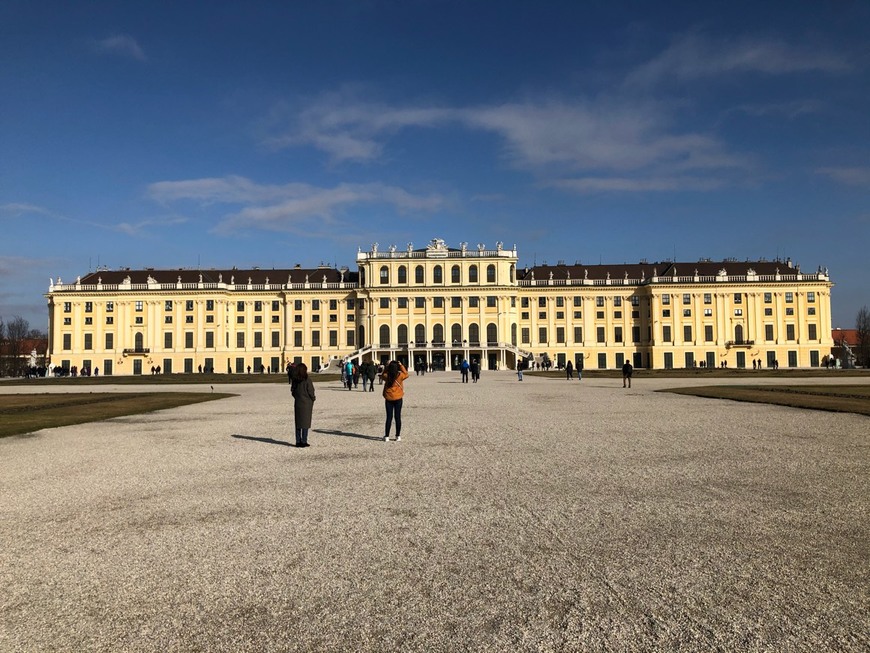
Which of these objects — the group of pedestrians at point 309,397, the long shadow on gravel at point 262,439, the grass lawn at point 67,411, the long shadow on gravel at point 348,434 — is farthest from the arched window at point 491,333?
the group of pedestrians at point 309,397

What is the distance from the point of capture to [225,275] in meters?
91.8

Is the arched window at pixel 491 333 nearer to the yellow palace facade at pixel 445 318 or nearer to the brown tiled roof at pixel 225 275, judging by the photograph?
the yellow palace facade at pixel 445 318

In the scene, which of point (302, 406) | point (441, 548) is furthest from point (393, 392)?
point (441, 548)

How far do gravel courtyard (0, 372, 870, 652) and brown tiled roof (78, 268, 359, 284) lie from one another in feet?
258

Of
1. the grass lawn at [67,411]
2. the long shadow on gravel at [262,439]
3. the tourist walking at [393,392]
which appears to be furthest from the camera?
the grass lawn at [67,411]

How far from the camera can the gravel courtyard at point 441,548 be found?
14.6ft

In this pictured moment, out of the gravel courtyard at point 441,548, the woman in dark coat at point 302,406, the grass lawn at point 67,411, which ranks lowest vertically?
the gravel courtyard at point 441,548

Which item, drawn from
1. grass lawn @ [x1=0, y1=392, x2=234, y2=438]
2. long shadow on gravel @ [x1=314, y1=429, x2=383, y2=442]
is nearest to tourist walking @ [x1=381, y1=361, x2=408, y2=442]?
long shadow on gravel @ [x1=314, y1=429, x2=383, y2=442]

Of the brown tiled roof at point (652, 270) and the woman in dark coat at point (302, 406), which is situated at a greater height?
the brown tiled roof at point (652, 270)

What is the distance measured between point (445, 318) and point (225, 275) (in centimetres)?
3126

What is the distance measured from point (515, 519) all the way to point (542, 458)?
4.11 m

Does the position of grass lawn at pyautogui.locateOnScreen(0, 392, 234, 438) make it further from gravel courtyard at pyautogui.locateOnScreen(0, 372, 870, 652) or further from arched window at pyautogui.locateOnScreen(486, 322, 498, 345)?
arched window at pyautogui.locateOnScreen(486, 322, 498, 345)

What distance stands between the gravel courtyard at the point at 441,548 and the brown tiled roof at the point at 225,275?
78.8 meters

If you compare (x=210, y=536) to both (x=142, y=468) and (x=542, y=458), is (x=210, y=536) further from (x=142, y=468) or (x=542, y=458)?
(x=542, y=458)
